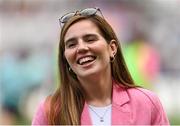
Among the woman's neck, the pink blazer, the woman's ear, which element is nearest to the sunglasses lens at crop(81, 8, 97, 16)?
the woman's ear

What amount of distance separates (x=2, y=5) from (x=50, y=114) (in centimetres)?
571

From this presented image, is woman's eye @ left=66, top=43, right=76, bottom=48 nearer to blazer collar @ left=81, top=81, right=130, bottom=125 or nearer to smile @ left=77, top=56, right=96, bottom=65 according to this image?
smile @ left=77, top=56, right=96, bottom=65

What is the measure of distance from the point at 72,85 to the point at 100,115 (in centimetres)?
18

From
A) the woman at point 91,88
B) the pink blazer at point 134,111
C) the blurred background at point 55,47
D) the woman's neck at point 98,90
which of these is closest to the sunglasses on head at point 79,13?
the woman at point 91,88

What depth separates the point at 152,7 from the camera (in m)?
7.71

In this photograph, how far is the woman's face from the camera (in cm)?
203

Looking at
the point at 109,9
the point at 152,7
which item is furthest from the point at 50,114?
the point at 152,7

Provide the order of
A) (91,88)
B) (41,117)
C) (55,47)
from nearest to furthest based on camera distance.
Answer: (41,117)
(91,88)
(55,47)

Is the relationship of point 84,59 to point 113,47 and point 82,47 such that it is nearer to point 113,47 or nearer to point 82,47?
point 82,47

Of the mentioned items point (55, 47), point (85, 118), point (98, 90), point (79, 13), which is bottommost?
point (85, 118)

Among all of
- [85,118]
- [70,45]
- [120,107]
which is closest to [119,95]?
[120,107]

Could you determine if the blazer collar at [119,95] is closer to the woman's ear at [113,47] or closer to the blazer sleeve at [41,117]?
the woman's ear at [113,47]

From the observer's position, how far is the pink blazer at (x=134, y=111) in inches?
79.6

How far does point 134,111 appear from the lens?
6.73ft
